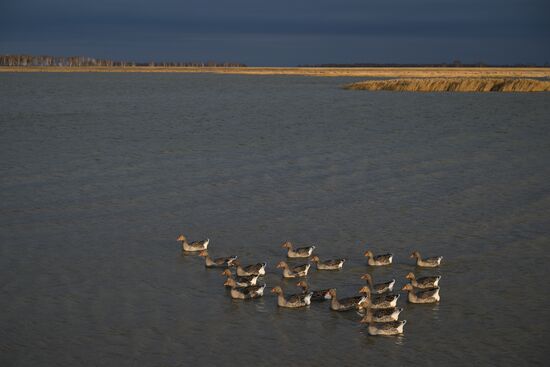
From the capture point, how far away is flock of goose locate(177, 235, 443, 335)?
1459cm

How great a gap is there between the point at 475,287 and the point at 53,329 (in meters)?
8.87

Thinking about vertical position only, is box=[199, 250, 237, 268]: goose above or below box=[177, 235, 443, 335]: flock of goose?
above

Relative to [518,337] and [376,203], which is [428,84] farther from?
[518,337]

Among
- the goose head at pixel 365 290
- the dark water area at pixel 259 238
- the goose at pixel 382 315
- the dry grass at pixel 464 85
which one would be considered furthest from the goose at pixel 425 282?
the dry grass at pixel 464 85

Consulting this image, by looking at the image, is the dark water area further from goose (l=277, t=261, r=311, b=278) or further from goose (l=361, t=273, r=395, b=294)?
goose (l=361, t=273, r=395, b=294)

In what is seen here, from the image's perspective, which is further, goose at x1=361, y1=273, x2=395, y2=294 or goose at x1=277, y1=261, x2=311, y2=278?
goose at x1=277, y1=261, x2=311, y2=278

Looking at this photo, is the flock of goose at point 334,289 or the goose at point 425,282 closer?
the flock of goose at point 334,289

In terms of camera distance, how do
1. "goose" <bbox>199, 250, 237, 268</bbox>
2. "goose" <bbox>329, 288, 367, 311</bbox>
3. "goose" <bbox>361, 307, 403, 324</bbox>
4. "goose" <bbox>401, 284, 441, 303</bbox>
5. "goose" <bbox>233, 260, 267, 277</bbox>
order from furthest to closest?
"goose" <bbox>199, 250, 237, 268</bbox> → "goose" <bbox>233, 260, 267, 277</bbox> → "goose" <bbox>401, 284, 441, 303</bbox> → "goose" <bbox>329, 288, 367, 311</bbox> → "goose" <bbox>361, 307, 403, 324</bbox>

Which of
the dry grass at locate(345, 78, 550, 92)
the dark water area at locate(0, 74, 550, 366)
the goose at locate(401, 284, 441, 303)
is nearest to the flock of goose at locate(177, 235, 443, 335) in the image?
the goose at locate(401, 284, 441, 303)

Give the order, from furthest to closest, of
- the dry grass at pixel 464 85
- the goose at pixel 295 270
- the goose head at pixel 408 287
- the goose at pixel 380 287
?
the dry grass at pixel 464 85 < the goose at pixel 295 270 < the goose at pixel 380 287 < the goose head at pixel 408 287

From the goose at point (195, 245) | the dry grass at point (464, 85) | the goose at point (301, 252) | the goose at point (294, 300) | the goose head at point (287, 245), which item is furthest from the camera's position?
the dry grass at point (464, 85)

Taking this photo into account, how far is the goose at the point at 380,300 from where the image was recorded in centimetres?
1500

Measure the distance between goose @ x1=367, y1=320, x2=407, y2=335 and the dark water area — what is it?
20cm

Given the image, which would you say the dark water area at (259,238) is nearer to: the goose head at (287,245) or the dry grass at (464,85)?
the goose head at (287,245)
